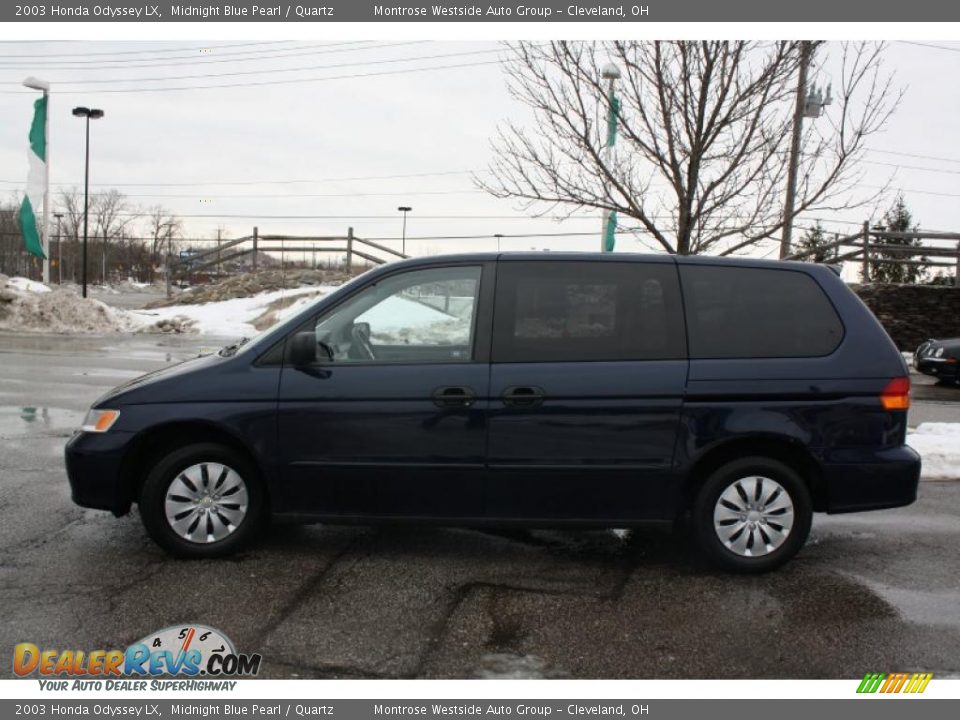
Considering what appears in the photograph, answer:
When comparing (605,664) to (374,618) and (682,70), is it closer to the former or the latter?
(374,618)

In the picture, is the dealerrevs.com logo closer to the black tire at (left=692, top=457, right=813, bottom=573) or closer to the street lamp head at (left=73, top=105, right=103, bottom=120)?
the black tire at (left=692, top=457, right=813, bottom=573)

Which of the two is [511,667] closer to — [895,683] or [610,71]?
[895,683]

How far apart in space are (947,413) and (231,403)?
1064cm

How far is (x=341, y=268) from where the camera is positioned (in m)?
30.8

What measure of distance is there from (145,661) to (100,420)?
63.3 inches

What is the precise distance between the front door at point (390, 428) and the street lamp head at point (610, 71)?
4.51 m

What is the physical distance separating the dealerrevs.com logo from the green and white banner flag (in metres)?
24.2

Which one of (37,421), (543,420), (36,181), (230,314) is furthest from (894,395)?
(36,181)

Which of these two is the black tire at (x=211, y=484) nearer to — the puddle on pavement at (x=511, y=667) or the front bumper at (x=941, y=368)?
the puddle on pavement at (x=511, y=667)

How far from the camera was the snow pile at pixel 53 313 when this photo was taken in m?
20.0

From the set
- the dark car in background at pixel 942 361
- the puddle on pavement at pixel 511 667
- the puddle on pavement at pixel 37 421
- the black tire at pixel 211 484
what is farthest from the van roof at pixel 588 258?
the dark car in background at pixel 942 361

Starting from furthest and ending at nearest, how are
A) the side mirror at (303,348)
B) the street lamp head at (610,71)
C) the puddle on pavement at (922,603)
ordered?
the street lamp head at (610,71)
the side mirror at (303,348)
the puddle on pavement at (922,603)

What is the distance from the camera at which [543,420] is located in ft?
13.9

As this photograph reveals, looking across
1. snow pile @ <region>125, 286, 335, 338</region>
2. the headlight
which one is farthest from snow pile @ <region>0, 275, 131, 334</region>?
the headlight
